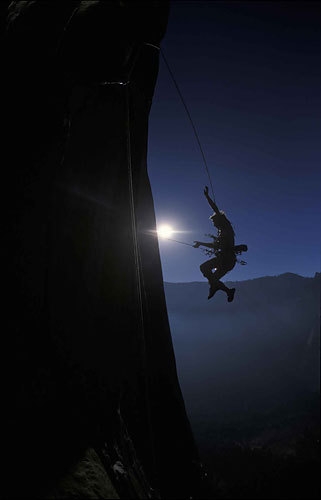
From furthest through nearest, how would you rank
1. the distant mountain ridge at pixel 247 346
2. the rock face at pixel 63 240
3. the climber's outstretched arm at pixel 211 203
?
the distant mountain ridge at pixel 247 346 < the climber's outstretched arm at pixel 211 203 < the rock face at pixel 63 240

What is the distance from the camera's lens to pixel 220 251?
9.34 metres

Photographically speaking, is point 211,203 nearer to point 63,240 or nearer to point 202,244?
point 202,244

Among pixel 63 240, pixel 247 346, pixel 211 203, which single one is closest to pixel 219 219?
pixel 211 203

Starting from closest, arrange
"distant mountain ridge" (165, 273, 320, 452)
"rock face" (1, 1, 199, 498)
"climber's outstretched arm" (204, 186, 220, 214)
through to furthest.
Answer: "rock face" (1, 1, 199, 498) → "climber's outstretched arm" (204, 186, 220, 214) → "distant mountain ridge" (165, 273, 320, 452)

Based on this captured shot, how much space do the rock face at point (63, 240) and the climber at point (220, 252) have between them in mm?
5097

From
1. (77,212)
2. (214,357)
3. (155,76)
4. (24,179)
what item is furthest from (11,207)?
(214,357)

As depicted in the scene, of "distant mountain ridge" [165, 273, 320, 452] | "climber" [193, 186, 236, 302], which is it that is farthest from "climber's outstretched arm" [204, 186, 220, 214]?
"distant mountain ridge" [165, 273, 320, 452]

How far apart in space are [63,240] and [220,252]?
6.66m

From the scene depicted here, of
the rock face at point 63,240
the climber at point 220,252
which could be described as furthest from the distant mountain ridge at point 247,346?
the rock face at point 63,240

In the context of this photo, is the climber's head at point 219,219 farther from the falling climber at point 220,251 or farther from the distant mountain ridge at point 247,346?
the distant mountain ridge at point 247,346

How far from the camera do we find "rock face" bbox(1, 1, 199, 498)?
257 cm

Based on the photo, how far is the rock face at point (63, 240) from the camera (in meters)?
2.57

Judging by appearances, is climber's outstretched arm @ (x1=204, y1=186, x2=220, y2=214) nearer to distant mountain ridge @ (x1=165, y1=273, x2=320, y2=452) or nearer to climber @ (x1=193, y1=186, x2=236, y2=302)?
climber @ (x1=193, y1=186, x2=236, y2=302)

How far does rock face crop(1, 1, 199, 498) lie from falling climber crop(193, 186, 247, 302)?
5.11 metres
